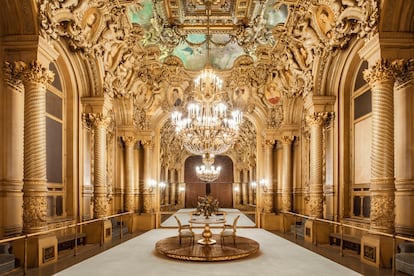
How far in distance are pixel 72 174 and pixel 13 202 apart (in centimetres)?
346

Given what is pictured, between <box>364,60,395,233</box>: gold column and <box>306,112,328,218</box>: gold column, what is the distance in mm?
4033

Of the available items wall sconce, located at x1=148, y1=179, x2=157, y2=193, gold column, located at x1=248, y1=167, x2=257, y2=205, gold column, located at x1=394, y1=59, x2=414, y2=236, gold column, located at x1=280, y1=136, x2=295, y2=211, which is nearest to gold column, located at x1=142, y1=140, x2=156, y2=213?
wall sconce, located at x1=148, y1=179, x2=157, y2=193

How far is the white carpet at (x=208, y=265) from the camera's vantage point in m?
7.89

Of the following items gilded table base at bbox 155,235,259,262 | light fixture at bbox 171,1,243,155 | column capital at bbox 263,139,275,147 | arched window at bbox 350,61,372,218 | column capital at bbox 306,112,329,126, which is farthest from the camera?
column capital at bbox 263,139,275,147

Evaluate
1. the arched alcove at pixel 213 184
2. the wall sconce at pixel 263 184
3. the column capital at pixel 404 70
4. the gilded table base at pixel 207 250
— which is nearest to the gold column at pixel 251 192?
Result: the arched alcove at pixel 213 184

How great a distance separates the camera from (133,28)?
13.0 metres

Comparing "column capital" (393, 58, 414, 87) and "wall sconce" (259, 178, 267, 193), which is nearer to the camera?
"column capital" (393, 58, 414, 87)

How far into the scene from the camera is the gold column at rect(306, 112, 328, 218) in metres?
11.9

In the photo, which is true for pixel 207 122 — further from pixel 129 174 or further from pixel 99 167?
pixel 129 174

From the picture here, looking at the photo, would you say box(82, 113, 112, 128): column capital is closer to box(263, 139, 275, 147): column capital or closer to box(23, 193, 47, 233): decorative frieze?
box(23, 193, 47, 233): decorative frieze

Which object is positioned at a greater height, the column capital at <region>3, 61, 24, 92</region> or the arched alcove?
the column capital at <region>3, 61, 24, 92</region>

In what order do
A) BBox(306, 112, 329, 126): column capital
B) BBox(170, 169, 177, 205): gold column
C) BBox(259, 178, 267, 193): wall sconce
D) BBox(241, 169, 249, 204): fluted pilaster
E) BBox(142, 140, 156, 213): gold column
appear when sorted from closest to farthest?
BBox(306, 112, 329, 126): column capital, BBox(142, 140, 156, 213): gold column, BBox(259, 178, 267, 193): wall sconce, BBox(170, 169, 177, 205): gold column, BBox(241, 169, 249, 204): fluted pilaster

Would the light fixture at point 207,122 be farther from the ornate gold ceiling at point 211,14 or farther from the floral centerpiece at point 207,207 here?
the floral centerpiece at point 207,207

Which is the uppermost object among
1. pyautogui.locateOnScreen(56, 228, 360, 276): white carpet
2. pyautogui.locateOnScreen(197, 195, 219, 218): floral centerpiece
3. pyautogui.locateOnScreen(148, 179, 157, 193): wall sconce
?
pyautogui.locateOnScreen(148, 179, 157, 193): wall sconce
